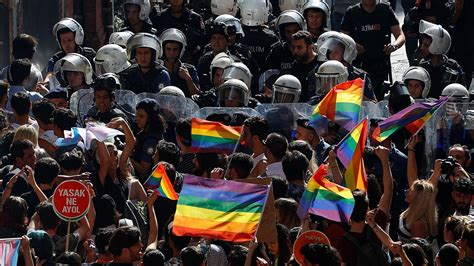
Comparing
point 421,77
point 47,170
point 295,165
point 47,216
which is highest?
point 295,165

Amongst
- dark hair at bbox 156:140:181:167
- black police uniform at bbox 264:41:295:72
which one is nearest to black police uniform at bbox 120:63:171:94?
black police uniform at bbox 264:41:295:72

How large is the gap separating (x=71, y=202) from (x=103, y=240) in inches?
15.3

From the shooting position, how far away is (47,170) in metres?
17.8

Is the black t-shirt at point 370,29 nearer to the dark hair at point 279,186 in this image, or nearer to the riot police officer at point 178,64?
the riot police officer at point 178,64

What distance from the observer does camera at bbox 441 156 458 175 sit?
17.9 m

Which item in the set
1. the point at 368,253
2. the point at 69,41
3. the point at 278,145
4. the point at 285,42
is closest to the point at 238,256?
the point at 368,253

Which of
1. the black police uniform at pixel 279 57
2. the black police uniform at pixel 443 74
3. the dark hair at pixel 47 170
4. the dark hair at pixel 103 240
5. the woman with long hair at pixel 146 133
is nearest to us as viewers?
the dark hair at pixel 103 240

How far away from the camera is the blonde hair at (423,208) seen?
17.4 metres

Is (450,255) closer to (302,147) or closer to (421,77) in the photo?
(302,147)

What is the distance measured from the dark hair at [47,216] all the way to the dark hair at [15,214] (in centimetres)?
14

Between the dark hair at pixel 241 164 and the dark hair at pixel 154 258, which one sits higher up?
the dark hair at pixel 241 164

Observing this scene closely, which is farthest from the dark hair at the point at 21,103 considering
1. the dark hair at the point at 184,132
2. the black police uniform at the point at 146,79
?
the black police uniform at the point at 146,79

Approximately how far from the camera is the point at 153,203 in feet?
56.9

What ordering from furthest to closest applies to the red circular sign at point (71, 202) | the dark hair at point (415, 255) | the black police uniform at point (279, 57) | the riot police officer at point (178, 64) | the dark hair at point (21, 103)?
the black police uniform at point (279, 57)
the riot police officer at point (178, 64)
the dark hair at point (21, 103)
the red circular sign at point (71, 202)
the dark hair at point (415, 255)
